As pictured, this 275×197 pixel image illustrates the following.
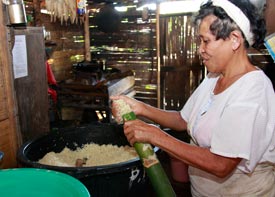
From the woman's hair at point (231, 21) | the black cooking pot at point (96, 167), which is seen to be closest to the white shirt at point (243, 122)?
the woman's hair at point (231, 21)

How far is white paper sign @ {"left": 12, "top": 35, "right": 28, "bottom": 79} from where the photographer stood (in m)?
3.18

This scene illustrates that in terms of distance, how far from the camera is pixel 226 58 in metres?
1.83

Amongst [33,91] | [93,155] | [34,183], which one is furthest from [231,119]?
[33,91]

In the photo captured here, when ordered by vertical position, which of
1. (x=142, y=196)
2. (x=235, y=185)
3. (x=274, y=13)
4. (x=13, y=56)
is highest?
(x=274, y=13)

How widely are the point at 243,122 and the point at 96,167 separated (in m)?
1.08

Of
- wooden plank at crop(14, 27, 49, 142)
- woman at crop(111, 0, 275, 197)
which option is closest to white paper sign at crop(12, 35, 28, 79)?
wooden plank at crop(14, 27, 49, 142)

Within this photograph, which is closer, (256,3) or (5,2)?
(256,3)

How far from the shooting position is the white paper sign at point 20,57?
318 centimetres

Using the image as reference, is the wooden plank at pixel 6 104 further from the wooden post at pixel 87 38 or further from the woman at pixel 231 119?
the wooden post at pixel 87 38

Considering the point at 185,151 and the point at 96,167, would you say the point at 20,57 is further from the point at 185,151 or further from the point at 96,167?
the point at 185,151

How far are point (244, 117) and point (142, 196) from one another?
132 centimetres

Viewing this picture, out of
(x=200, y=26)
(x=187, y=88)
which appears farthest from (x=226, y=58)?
(x=187, y=88)

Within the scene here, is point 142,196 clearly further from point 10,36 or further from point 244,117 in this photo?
point 10,36

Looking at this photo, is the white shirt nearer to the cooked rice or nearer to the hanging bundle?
the cooked rice
